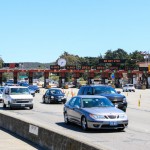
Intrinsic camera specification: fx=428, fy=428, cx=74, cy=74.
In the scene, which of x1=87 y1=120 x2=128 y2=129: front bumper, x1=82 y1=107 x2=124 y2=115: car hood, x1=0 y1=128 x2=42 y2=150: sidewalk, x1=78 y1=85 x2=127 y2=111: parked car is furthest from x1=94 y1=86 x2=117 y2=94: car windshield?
x1=0 y1=128 x2=42 y2=150: sidewalk

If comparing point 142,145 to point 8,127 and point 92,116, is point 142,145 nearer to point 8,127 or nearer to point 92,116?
point 92,116

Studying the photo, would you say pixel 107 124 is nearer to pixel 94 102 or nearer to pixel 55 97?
pixel 94 102

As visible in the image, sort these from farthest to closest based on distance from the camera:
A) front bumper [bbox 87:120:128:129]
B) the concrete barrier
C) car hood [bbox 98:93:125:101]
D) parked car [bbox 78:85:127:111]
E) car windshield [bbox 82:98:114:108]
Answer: parked car [bbox 78:85:127:111] → car hood [bbox 98:93:125:101] → car windshield [bbox 82:98:114:108] → front bumper [bbox 87:120:128:129] → the concrete barrier

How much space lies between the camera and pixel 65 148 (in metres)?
10.2

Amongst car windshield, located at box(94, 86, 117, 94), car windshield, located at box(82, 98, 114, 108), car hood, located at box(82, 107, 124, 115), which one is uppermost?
car windshield, located at box(94, 86, 117, 94)

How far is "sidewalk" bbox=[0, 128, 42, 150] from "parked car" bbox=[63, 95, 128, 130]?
3.04m

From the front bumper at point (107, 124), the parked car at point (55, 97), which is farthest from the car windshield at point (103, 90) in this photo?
the parked car at point (55, 97)

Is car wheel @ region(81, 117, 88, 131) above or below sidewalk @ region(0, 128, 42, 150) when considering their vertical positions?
above

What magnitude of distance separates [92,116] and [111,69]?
80201 mm

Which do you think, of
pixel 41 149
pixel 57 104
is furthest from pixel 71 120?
pixel 57 104

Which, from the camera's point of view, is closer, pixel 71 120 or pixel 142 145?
pixel 142 145

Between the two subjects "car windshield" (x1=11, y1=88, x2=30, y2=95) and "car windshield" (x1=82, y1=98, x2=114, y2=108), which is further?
"car windshield" (x1=11, y1=88, x2=30, y2=95)

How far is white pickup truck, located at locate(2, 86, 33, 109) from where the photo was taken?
29.7 metres

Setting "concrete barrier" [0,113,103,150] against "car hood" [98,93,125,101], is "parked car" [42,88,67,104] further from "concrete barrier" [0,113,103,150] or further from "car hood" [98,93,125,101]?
"concrete barrier" [0,113,103,150]
